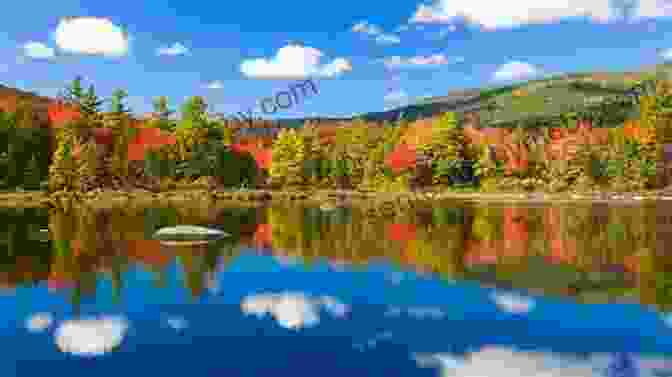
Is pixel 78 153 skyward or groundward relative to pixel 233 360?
skyward

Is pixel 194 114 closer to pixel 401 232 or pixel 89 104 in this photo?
pixel 89 104

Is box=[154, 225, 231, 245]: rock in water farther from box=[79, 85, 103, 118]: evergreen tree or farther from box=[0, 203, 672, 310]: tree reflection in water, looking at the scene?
box=[79, 85, 103, 118]: evergreen tree

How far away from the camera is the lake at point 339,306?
8703 mm

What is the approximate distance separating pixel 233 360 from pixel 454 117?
67.4m

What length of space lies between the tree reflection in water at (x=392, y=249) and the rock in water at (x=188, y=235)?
70 cm

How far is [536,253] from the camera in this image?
18.8 meters

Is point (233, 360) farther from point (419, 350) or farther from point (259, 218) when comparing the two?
point (259, 218)

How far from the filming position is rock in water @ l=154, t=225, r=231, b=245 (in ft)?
71.3

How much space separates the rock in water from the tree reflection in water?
0.70 meters

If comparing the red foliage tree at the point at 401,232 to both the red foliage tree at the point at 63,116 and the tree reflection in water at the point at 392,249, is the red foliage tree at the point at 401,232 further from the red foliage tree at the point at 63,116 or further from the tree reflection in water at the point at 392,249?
the red foliage tree at the point at 63,116

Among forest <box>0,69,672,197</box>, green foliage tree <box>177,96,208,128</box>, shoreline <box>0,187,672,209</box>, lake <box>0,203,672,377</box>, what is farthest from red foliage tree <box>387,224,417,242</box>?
green foliage tree <box>177,96,208,128</box>

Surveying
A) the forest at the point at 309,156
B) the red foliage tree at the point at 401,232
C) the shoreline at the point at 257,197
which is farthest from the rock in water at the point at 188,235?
the forest at the point at 309,156

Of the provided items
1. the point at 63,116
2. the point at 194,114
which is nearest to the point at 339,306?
the point at 194,114

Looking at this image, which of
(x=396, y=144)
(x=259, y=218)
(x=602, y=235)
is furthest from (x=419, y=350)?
(x=396, y=144)
